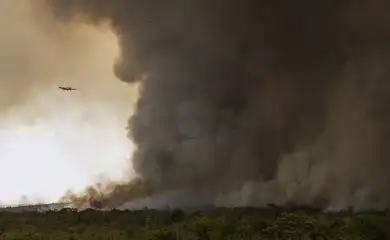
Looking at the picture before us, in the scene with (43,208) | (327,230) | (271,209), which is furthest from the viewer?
(43,208)

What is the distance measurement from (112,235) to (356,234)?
21104 mm

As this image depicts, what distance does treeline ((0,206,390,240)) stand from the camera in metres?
55.7

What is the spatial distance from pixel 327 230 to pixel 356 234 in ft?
7.98

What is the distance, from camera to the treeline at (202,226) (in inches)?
2191

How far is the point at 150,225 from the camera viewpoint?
68.5 meters

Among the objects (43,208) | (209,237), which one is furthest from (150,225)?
(43,208)

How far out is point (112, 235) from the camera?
61312mm

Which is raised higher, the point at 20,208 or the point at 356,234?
the point at 20,208

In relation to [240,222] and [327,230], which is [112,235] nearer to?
[240,222]

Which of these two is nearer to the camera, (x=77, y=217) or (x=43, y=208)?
(x=77, y=217)

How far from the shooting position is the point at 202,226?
6003 cm

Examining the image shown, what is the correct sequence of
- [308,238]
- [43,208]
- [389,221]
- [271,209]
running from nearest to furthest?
1. [308,238]
2. [389,221]
3. [271,209]
4. [43,208]

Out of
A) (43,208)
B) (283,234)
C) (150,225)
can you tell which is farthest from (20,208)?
(283,234)

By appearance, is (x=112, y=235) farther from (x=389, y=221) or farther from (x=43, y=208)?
(x=43, y=208)
